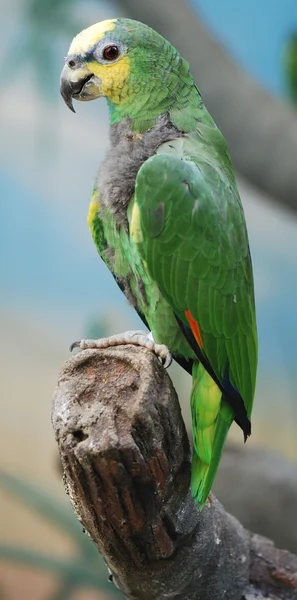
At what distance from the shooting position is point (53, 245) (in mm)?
2971

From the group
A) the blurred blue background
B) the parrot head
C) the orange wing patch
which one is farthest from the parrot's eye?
the blurred blue background

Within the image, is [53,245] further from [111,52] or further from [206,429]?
[206,429]

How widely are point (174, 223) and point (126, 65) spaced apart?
1.07 feet

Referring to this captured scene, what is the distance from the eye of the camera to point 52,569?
9.57 feet

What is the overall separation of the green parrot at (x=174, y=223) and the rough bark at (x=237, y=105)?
3.77 feet

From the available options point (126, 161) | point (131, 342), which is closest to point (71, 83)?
point (126, 161)

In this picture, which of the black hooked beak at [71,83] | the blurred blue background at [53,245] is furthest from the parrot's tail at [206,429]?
the blurred blue background at [53,245]

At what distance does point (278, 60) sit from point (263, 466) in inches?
68.4

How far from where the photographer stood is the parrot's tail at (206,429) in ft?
3.66

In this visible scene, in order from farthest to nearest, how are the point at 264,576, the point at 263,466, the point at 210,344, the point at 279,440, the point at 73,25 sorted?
the point at 279,440, the point at 73,25, the point at 263,466, the point at 264,576, the point at 210,344

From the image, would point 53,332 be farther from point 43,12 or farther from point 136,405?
point 136,405

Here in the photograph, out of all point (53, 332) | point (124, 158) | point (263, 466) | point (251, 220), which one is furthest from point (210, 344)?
point (251, 220)

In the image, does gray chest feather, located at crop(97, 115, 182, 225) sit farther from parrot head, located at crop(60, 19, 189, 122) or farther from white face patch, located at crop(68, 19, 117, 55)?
white face patch, located at crop(68, 19, 117, 55)

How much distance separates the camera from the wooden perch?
3.17ft
